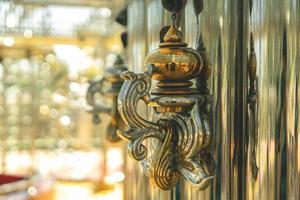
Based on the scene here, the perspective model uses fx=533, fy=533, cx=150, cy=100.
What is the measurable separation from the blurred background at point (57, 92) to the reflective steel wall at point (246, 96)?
3.92 meters

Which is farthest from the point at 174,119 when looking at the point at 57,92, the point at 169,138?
the point at 57,92

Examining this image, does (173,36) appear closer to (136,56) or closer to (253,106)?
(253,106)

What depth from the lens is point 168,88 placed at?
2.01 feet

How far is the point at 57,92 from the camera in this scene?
23.6 ft

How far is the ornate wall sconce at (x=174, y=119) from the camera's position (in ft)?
1.93

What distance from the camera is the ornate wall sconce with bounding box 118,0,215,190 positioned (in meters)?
0.59

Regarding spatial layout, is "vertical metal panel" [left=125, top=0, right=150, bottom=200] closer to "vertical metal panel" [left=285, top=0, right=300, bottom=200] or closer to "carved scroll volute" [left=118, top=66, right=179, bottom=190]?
"carved scroll volute" [left=118, top=66, right=179, bottom=190]

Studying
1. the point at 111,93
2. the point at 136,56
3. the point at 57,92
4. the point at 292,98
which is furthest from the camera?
the point at 57,92

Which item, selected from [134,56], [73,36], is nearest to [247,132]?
[134,56]

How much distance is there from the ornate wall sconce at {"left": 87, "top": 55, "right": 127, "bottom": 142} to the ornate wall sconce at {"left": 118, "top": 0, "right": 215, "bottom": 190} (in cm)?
57

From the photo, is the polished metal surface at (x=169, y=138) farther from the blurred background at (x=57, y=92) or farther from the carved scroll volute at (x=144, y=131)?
the blurred background at (x=57, y=92)

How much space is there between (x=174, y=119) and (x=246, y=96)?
86 millimetres

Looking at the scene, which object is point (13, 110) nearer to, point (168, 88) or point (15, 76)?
point (15, 76)

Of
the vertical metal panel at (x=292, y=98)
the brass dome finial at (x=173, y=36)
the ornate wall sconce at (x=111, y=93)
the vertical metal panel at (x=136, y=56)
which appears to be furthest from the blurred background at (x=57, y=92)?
the vertical metal panel at (x=292, y=98)
